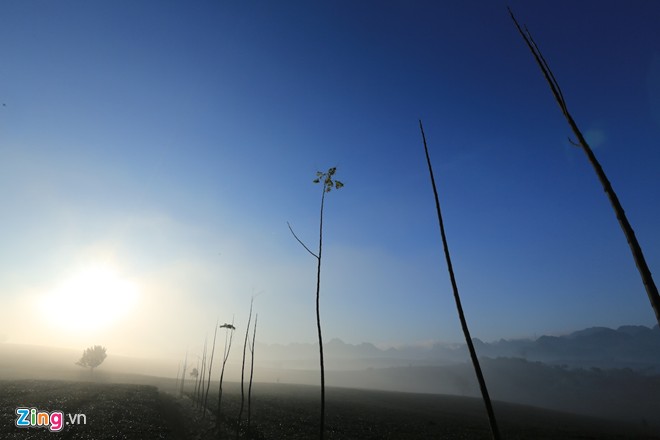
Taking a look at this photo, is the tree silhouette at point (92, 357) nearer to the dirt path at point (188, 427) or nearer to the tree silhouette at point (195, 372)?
the tree silhouette at point (195, 372)

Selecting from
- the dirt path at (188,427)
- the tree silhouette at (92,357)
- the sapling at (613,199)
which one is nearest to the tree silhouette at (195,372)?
the tree silhouette at (92,357)

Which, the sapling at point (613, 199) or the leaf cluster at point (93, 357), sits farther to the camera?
the leaf cluster at point (93, 357)

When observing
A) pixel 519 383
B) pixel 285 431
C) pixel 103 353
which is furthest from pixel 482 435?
pixel 519 383

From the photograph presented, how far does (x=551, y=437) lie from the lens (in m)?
41.8

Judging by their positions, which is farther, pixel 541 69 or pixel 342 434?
pixel 342 434

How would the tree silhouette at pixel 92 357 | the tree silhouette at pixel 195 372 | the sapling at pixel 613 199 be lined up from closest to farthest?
the sapling at pixel 613 199
the tree silhouette at pixel 195 372
the tree silhouette at pixel 92 357

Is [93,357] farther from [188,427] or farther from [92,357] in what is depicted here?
[188,427]

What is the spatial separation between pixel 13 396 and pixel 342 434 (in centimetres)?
4684

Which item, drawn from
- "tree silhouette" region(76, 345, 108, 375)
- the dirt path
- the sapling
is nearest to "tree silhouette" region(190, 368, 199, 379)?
"tree silhouette" region(76, 345, 108, 375)

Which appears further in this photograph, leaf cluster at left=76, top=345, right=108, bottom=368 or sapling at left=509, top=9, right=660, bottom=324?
leaf cluster at left=76, top=345, right=108, bottom=368

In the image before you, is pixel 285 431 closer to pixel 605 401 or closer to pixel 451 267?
pixel 451 267

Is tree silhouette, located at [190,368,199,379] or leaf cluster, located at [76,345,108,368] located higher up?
leaf cluster, located at [76,345,108,368]

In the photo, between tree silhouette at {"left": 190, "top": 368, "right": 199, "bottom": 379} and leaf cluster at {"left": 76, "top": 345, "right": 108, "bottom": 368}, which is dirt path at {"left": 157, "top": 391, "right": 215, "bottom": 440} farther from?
leaf cluster at {"left": 76, "top": 345, "right": 108, "bottom": 368}

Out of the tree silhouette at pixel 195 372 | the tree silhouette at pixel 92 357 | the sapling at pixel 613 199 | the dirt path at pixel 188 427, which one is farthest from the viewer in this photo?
the tree silhouette at pixel 92 357
